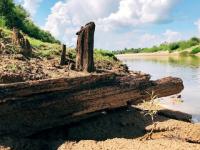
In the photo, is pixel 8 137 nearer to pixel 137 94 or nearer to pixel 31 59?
pixel 31 59

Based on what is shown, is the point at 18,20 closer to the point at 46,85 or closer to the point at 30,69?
the point at 30,69

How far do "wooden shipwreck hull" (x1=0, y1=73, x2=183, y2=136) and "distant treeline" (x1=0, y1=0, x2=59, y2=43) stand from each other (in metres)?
8.46

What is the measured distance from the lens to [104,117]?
11445 millimetres

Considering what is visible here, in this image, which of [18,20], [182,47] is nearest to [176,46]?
[182,47]

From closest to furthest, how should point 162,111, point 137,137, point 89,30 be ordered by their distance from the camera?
point 137,137 → point 89,30 → point 162,111

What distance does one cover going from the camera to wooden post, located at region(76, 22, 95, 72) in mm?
11500

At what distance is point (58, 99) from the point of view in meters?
9.93

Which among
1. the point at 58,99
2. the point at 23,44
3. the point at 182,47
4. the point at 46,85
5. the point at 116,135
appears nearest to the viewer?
the point at 46,85

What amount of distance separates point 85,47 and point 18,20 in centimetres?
869

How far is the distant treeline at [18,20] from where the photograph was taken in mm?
19188

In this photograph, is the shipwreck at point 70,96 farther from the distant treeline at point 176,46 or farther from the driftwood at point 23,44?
the distant treeline at point 176,46

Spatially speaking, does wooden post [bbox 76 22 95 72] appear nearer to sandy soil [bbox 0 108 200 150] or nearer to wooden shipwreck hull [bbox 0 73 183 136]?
wooden shipwreck hull [bbox 0 73 183 136]

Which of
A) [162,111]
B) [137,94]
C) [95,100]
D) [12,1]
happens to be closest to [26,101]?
[95,100]

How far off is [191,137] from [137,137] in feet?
4.16
